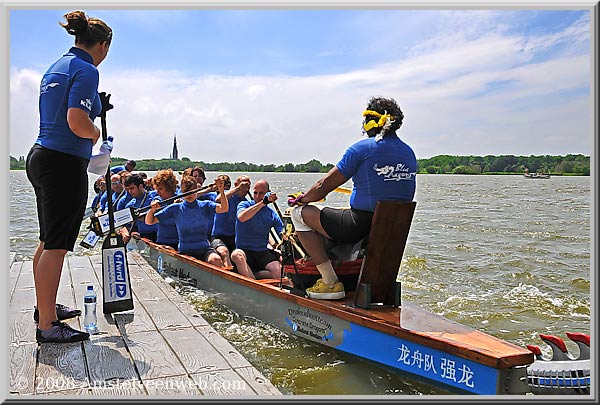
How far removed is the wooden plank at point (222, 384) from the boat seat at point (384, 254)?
1.46 m

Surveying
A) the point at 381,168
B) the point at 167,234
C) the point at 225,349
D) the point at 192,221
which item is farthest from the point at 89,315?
the point at 167,234

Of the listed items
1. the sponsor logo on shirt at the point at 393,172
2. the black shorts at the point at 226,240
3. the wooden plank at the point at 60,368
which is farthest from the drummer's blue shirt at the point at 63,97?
the black shorts at the point at 226,240

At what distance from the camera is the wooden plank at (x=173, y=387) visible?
111 inches

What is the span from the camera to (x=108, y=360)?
3180 mm

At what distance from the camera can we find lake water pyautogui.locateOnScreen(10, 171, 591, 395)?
14.2 ft

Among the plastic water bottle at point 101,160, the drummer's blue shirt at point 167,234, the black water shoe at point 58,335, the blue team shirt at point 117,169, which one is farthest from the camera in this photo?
the blue team shirt at point 117,169

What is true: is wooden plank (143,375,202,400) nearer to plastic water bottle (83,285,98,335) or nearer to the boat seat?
plastic water bottle (83,285,98,335)

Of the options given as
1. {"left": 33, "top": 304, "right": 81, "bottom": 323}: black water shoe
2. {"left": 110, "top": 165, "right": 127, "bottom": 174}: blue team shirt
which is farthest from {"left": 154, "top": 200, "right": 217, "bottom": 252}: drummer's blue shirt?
{"left": 110, "top": 165, "right": 127, "bottom": 174}: blue team shirt

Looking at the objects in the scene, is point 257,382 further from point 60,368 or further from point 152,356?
point 60,368

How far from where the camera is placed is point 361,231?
13.8ft

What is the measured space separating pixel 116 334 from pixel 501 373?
7.93 feet

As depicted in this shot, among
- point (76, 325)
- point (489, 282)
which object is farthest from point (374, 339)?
point (489, 282)

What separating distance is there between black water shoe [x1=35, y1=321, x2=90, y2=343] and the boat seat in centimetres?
198

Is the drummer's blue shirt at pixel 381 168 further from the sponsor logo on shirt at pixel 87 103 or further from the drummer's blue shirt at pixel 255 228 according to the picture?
the drummer's blue shirt at pixel 255 228
